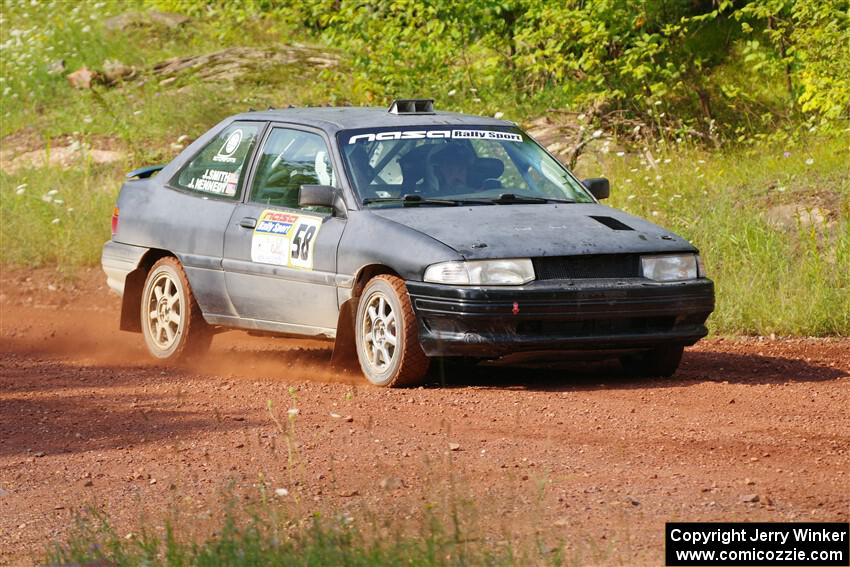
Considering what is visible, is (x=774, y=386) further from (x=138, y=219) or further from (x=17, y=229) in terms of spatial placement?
(x=17, y=229)

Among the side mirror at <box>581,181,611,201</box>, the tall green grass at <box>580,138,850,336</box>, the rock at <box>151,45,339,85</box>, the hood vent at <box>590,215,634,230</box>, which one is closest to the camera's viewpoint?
the hood vent at <box>590,215,634,230</box>

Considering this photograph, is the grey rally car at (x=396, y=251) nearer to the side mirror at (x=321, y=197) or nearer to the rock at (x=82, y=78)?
the side mirror at (x=321, y=197)

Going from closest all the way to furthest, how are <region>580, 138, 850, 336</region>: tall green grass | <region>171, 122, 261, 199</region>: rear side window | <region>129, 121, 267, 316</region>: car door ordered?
<region>129, 121, 267, 316</region>: car door
<region>171, 122, 261, 199</region>: rear side window
<region>580, 138, 850, 336</region>: tall green grass

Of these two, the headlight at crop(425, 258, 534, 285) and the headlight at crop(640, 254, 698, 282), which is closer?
the headlight at crop(425, 258, 534, 285)

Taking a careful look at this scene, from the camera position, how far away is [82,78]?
19844mm

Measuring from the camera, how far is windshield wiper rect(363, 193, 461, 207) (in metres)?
8.80

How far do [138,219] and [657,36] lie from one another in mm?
6516

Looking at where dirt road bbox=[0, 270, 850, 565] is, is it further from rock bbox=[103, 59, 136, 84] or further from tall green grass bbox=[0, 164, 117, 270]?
rock bbox=[103, 59, 136, 84]

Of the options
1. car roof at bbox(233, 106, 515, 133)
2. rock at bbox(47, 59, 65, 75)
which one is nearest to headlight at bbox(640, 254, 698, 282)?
car roof at bbox(233, 106, 515, 133)

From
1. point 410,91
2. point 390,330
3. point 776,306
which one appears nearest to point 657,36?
point 410,91

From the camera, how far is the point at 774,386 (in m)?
8.36

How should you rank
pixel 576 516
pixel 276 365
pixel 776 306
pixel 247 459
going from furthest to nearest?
pixel 776 306, pixel 276 365, pixel 247 459, pixel 576 516

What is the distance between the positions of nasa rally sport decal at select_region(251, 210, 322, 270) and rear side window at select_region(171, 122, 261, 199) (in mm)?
484

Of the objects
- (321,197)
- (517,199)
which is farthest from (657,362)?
(321,197)
